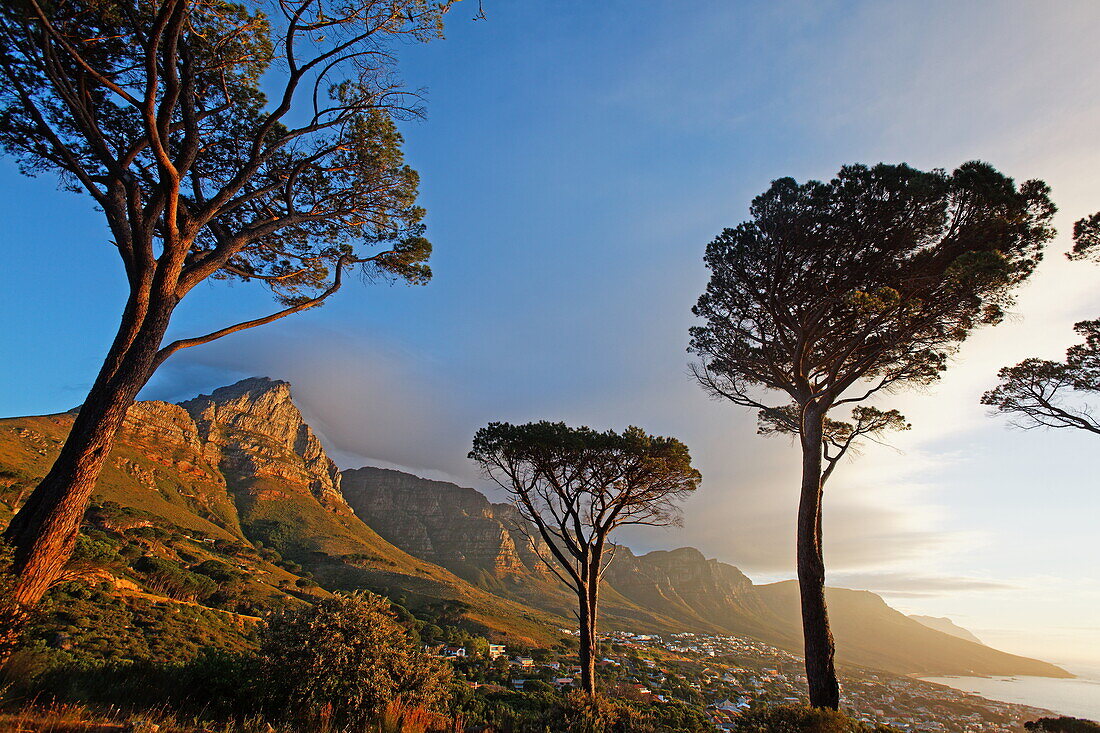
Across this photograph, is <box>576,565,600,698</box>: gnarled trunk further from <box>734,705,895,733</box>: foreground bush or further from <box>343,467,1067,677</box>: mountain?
<box>343,467,1067,677</box>: mountain

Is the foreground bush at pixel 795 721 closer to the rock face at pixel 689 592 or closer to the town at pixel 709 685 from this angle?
the town at pixel 709 685

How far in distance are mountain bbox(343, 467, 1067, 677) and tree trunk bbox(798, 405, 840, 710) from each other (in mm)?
98691

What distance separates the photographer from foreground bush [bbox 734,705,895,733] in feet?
21.2

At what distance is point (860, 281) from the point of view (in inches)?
453

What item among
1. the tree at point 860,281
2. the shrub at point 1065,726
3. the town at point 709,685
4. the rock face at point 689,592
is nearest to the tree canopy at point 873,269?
the tree at point 860,281

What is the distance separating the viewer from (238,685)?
22.3 ft

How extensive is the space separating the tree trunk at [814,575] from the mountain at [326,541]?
737 centimetres

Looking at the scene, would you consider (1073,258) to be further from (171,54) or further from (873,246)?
(171,54)

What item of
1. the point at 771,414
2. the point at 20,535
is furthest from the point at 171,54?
the point at 771,414

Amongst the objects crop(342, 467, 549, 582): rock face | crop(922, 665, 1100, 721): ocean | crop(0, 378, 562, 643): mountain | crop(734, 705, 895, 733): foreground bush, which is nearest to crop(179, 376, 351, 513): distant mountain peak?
crop(0, 378, 562, 643): mountain

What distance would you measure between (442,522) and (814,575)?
163m

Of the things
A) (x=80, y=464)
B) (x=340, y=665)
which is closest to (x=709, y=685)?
(x=340, y=665)

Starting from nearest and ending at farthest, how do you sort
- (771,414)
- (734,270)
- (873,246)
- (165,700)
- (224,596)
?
(165,700)
(873,246)
(734,270)
(771,414)
(224,596)

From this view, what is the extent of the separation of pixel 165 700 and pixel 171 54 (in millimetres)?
9129
